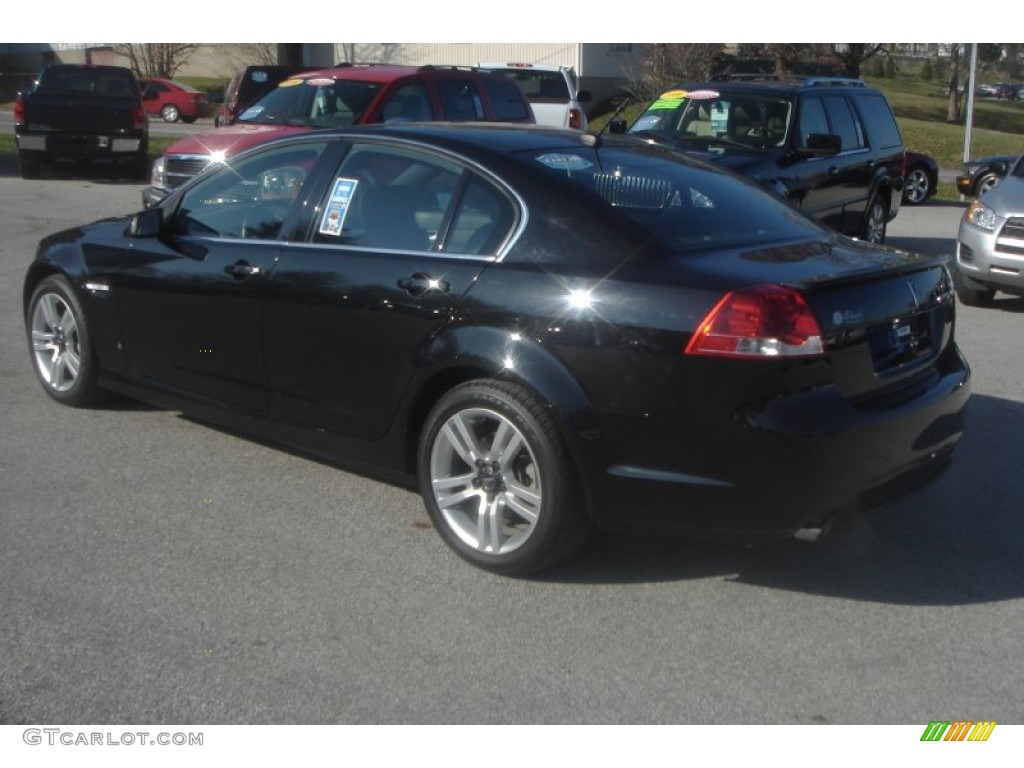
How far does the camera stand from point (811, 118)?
12.0 m

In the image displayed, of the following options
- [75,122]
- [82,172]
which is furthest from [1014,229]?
[82,172]

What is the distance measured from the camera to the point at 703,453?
13.9 ft

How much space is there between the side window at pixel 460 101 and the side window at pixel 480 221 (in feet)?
A: 26.7

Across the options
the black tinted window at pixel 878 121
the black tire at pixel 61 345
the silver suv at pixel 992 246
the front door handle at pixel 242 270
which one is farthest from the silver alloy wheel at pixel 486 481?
the black tinted window at pixel 878 121

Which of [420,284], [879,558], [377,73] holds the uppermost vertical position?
[377,73]

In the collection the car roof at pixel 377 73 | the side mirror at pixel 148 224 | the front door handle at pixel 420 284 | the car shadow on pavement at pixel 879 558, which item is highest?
the car roof at pixel 377 73

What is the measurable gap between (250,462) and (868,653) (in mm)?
3128

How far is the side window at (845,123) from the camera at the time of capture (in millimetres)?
12460

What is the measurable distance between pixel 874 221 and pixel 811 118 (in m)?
1.95

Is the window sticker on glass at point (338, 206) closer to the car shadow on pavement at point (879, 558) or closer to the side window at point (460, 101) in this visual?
the car shadow on pavement at point (879, 558)

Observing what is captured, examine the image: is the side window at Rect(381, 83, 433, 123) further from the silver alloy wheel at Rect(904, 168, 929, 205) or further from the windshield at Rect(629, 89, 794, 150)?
the silver alloy wheel at Rect(904, 168, 929, 205)

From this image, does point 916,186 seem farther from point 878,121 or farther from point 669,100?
point 669,100

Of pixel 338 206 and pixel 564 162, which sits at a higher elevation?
pixel 564 162

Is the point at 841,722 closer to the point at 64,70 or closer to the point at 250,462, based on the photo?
the point at 250,462
